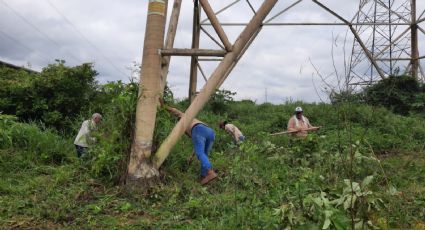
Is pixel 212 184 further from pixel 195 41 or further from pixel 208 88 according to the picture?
pixel 195 41

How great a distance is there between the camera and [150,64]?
5719 millimetres

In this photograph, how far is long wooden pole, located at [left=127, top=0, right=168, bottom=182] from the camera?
18.1 feet

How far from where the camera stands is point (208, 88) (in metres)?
5.82

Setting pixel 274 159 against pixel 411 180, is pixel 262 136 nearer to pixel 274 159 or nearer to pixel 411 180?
pixel 274 159

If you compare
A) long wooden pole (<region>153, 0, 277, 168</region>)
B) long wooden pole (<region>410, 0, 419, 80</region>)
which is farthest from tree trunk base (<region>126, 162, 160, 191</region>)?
long wooden pole (<region>410, 0, 419, 80</region>)

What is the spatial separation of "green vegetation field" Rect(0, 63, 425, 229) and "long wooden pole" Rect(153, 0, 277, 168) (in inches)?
9.2

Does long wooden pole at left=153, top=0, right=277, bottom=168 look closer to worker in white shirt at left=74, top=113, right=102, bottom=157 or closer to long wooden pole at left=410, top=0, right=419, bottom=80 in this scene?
worker in white shirt at left=74, top=113, right=102, bottom=157

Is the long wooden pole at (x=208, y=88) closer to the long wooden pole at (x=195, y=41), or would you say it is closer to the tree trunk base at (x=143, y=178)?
the tree trunk base at (x=143, y=178)

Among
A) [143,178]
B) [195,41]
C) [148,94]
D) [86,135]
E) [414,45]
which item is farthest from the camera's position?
[414,45]

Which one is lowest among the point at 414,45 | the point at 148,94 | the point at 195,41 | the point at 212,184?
the point at 212,184

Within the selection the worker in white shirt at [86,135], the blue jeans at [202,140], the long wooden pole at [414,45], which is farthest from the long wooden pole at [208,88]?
the long wooden pole at [414,45]

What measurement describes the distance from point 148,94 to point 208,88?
789 millimetres

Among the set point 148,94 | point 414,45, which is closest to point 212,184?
point 148,94

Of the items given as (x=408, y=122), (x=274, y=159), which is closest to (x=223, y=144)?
(x=274, y=159)
